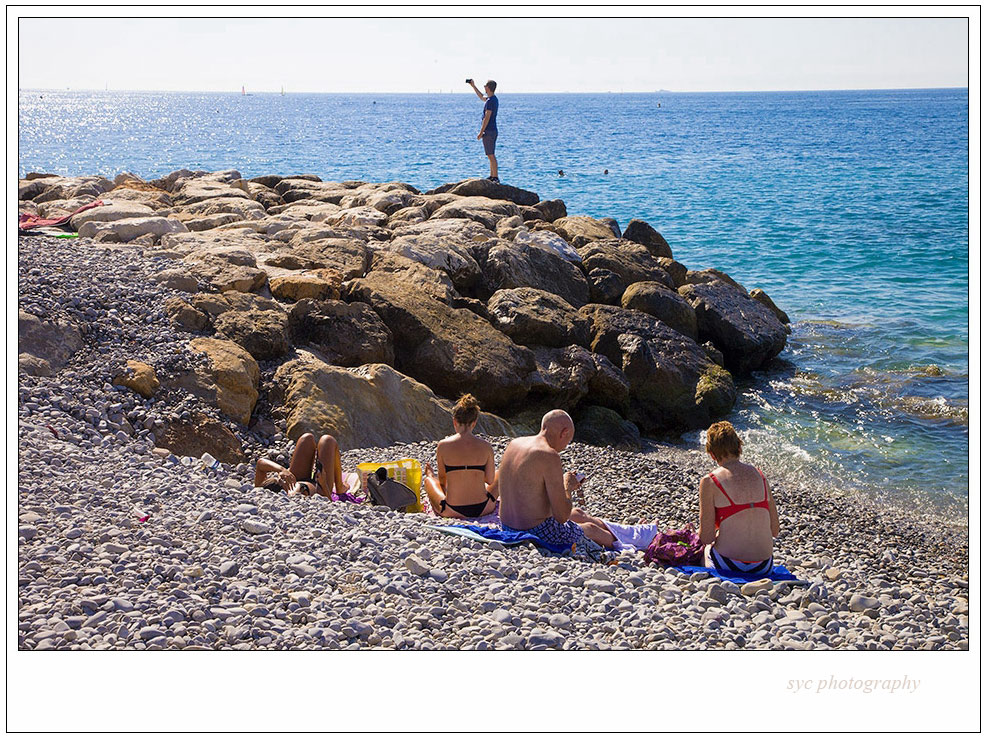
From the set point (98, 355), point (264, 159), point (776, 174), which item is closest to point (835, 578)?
point (98, 355)

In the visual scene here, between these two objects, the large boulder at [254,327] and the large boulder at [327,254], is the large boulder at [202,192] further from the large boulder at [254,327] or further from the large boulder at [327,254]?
the large boulder at [254,327]

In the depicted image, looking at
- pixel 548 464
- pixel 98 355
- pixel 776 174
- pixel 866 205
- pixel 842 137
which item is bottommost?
pixel 548 464

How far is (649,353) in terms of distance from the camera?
12.6 metres

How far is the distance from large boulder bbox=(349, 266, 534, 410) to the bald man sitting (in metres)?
4.17

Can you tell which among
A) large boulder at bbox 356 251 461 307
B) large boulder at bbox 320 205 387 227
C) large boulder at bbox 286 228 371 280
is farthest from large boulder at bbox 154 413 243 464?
large boulder at bbox 320 205 387 227

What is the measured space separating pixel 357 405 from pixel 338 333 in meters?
1.38

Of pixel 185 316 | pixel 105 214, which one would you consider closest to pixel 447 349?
pixel 185 316

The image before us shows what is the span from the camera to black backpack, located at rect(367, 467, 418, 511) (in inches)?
280

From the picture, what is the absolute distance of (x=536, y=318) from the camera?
12031 mm

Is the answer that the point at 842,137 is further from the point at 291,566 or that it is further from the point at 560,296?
the point at 291,566

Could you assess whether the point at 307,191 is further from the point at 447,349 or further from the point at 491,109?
the point at 447,349

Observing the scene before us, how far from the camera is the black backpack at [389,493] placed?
7102 millimetres

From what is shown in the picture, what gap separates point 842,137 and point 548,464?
6928cm
